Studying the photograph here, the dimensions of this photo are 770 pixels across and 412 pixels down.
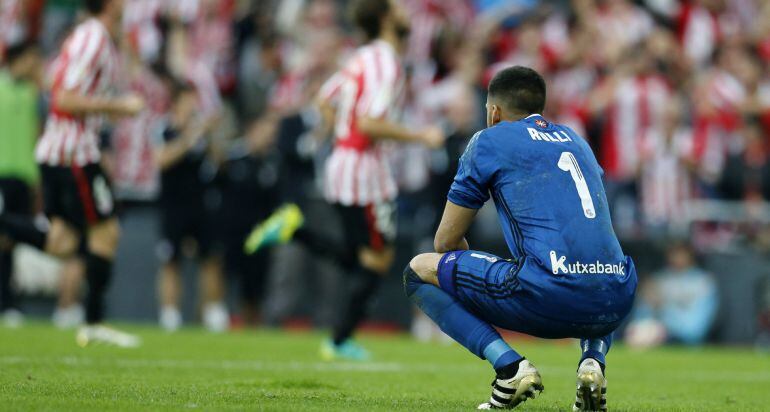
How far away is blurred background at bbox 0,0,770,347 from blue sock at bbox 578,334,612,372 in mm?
8649

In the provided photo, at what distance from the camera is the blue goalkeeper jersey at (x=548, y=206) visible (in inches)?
209

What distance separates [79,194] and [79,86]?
2.81 ft

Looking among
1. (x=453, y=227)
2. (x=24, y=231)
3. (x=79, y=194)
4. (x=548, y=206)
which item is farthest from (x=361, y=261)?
(x=548, y=206)

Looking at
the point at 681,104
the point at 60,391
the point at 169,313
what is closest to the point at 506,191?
the point at 60,391

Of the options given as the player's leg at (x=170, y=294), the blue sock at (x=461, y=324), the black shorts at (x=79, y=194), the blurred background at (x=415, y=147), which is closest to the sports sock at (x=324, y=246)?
the black shorts at (x=79, y=194)

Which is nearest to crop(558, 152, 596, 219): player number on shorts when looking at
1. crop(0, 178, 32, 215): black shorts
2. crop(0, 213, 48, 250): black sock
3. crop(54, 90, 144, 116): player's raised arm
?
crop(54, 90, 144, 116): player's raised arm

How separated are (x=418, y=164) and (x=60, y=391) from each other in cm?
1022

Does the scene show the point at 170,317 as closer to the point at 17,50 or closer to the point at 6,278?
the point at 6,278

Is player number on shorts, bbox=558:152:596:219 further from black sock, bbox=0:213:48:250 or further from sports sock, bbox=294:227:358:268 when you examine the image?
black sock, bbox=0:213:48:250

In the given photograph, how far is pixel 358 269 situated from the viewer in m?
10.1

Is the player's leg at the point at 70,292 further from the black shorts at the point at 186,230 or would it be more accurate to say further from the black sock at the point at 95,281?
the black sock at the point at 95,281

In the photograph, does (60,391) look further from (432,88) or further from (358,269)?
(432,88)

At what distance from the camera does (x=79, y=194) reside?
388 inches

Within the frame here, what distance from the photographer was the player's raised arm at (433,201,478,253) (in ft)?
18.0
